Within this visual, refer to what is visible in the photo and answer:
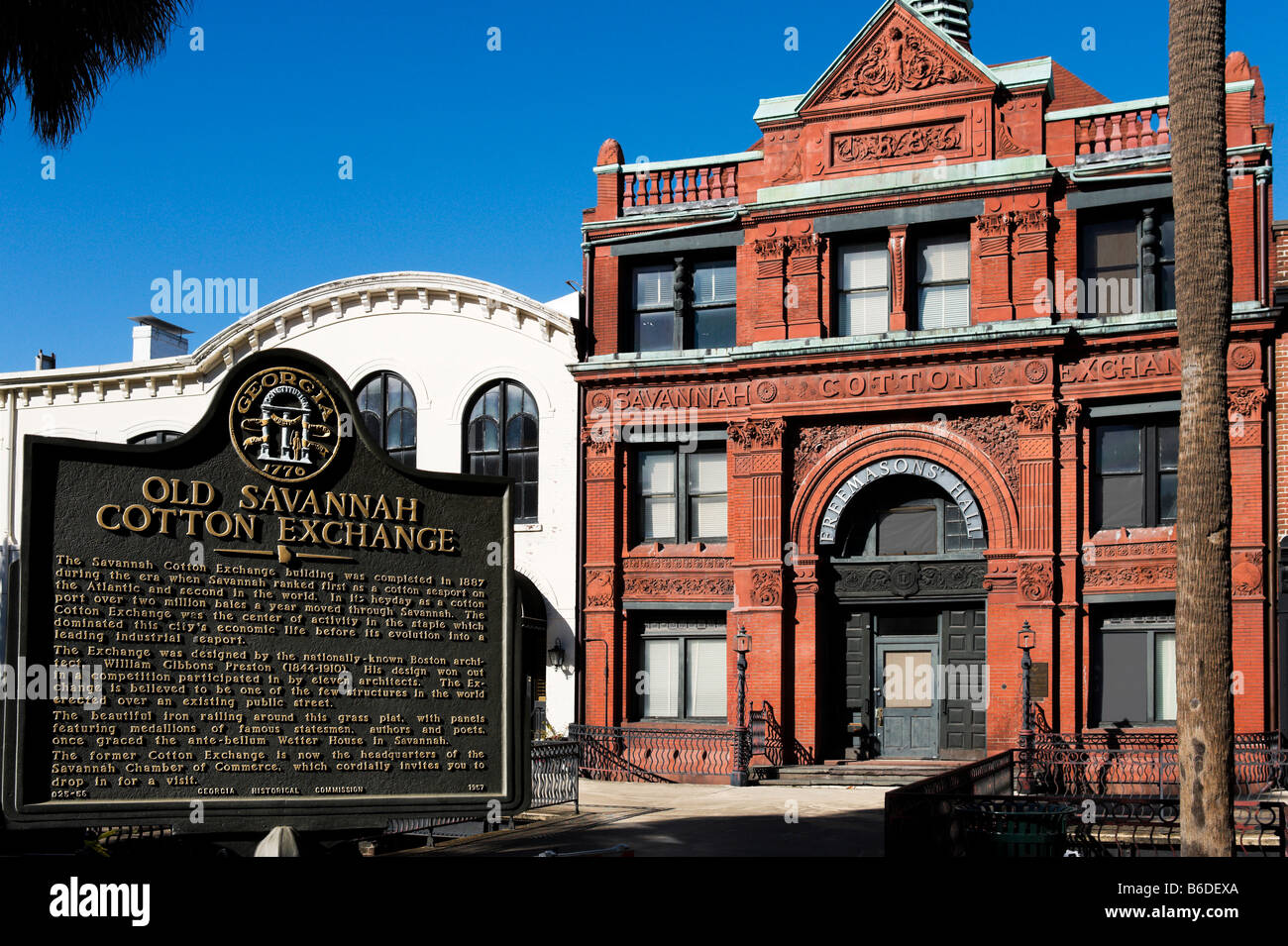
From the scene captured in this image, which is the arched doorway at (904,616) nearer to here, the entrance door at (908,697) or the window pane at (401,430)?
the entrance door at (908,697)

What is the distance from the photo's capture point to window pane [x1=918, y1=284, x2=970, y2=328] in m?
31.8

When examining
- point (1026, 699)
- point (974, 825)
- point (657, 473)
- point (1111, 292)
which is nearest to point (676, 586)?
point (657, 473)

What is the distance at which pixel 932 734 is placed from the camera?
31344 millimetres

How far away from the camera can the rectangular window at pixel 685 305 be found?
3416cm

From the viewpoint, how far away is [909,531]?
3225 cm

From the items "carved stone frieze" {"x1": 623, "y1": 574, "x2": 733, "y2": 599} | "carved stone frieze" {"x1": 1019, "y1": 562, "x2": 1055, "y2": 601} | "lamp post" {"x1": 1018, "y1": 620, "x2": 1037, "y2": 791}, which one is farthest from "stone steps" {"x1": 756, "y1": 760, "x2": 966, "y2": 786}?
"carved stone frieze" {"x1": 623, "y1": 574, "x2": 733, "y2": 599}

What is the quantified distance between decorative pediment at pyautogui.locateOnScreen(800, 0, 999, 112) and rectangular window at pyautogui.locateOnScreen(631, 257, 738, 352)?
4.63 meters

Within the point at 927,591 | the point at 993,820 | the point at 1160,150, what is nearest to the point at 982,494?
the point at 927,591

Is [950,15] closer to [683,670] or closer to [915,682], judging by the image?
[915,682]

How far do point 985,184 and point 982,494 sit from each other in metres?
7.03

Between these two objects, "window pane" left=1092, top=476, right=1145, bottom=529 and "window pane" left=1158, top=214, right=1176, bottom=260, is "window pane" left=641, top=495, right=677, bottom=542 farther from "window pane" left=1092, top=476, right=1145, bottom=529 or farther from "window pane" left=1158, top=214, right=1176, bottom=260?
"window pane" left=1158, top=214, right=1176, bottom=260

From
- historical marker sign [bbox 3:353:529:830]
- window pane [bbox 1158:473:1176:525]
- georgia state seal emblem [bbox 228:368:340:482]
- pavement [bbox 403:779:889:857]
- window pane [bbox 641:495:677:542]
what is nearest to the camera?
historical marker sign [bbox 3:353:529:830]

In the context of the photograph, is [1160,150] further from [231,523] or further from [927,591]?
[231,523]

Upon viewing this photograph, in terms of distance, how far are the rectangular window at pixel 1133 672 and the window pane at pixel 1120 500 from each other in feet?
6.83
